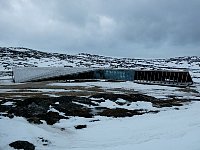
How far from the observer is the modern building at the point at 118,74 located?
78.6 m

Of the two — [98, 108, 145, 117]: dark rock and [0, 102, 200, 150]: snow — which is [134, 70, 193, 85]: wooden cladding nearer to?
[98, 108, 145, 117]: dark rock

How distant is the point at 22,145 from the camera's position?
19.6 m

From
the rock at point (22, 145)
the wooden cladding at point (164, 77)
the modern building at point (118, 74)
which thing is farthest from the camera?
the wooden cladding at point (164, 77)

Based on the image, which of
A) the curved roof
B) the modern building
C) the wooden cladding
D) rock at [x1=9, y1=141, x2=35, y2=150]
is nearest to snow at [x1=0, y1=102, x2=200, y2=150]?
rock at [x1=9, y1=141, x2=35, y2=150]

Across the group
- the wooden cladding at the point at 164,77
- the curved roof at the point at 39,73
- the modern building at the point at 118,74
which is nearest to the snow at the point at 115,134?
the curved roof at the point at 39,73

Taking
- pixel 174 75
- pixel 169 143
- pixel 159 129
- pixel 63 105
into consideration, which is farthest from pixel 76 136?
pixel 174 75

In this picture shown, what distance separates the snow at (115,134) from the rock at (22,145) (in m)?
0.32

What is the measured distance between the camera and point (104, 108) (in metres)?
36.1

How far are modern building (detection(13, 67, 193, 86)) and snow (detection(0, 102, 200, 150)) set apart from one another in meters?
51.8

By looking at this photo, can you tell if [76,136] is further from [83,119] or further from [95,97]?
[95,97]

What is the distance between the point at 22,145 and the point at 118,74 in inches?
2487

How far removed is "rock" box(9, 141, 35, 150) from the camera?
19.4 meters

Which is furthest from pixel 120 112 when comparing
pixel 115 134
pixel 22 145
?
pixel 22 145

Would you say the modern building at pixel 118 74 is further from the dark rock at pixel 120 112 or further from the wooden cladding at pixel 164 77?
the dark rock at pixel 120 112
